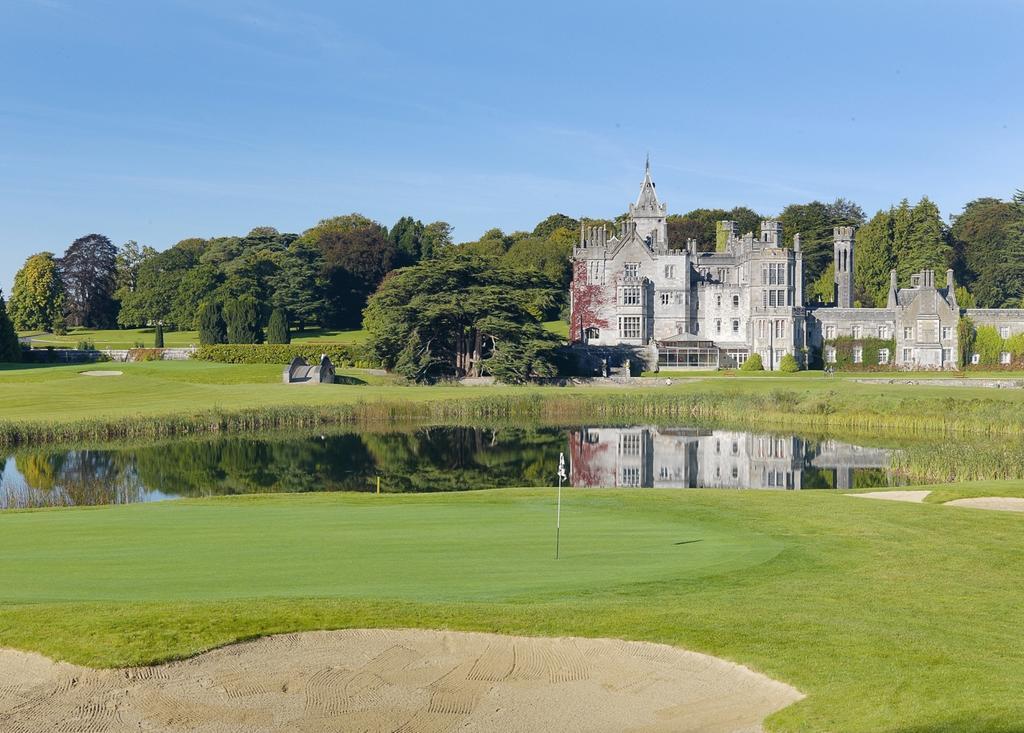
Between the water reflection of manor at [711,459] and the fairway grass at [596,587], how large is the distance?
1216cm

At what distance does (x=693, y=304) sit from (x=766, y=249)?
20.7 feet

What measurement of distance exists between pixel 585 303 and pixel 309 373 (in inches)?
922

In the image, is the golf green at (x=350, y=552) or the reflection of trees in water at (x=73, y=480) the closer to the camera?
the golf green at (x=350, y=552)

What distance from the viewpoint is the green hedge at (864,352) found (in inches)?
2815

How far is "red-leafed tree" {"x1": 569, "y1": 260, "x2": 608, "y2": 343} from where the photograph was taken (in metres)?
74.6

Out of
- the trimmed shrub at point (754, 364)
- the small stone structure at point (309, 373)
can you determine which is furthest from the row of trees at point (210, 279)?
the trimmed shrub at point (754, 364)

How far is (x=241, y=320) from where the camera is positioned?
77062mm

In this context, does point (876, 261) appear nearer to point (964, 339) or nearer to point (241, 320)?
point (964, 339)

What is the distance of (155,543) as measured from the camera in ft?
40.9

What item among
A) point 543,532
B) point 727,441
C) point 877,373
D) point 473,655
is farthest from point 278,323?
point 473,655

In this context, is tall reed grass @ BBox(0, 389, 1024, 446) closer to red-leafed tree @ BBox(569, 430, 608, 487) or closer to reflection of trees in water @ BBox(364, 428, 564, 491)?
reflection of trees in water @ BBox(364, 428, 564, 491)

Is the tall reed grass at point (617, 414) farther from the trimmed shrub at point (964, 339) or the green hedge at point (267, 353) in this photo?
the trimmed shrub at point (964, 339)

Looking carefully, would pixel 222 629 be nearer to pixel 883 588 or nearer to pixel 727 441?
pixel 883 588

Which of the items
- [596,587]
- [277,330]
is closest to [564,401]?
[277,330]
